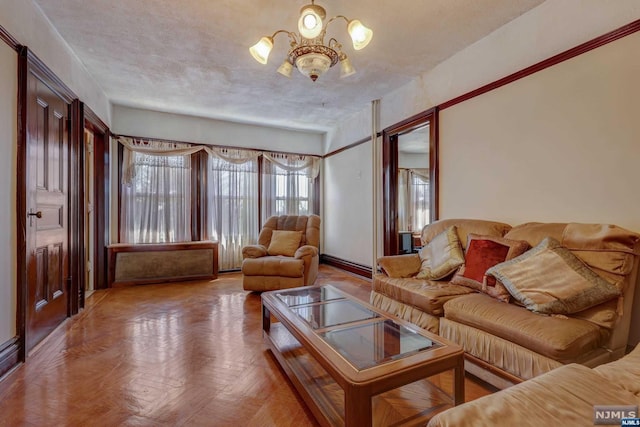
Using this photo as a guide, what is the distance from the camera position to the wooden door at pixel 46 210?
2223 mm

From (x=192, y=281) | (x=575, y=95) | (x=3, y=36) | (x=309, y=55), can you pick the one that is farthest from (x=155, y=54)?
(x=575, y=95)

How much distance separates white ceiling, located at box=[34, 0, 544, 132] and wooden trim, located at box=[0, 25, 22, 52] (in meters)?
0.48

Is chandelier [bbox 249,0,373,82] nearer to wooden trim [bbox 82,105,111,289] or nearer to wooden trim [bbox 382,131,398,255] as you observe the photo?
wooden trim [bbox 382,131,398,255]


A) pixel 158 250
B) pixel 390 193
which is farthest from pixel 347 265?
pixel 158 250

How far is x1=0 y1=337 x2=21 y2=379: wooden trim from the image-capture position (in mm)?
1882

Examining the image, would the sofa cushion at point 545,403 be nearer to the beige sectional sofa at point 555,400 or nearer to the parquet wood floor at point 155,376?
the beige sectional sofa at point 555,400

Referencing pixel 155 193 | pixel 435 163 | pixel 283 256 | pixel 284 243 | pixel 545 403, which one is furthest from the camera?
pixel 155 193

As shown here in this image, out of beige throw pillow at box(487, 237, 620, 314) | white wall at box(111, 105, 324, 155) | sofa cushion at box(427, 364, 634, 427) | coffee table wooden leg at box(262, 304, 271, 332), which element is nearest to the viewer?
sofa cushion at box(427, 364, 634, 427)

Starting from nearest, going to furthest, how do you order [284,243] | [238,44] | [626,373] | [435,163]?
1. [626,373]
2. [238,44]
3. [435,163]
4. [284,243]

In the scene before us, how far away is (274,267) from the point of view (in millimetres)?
3715

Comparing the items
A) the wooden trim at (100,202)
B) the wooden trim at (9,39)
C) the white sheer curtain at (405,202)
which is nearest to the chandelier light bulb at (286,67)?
the wooden trim at (9,39)

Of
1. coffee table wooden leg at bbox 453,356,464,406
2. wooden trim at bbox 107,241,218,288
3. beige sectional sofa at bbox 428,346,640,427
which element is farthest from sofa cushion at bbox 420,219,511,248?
wooden trim at bbox 107,241,218,288

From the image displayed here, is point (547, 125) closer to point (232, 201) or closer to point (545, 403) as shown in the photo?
point (545, 403)

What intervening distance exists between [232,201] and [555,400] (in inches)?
194
